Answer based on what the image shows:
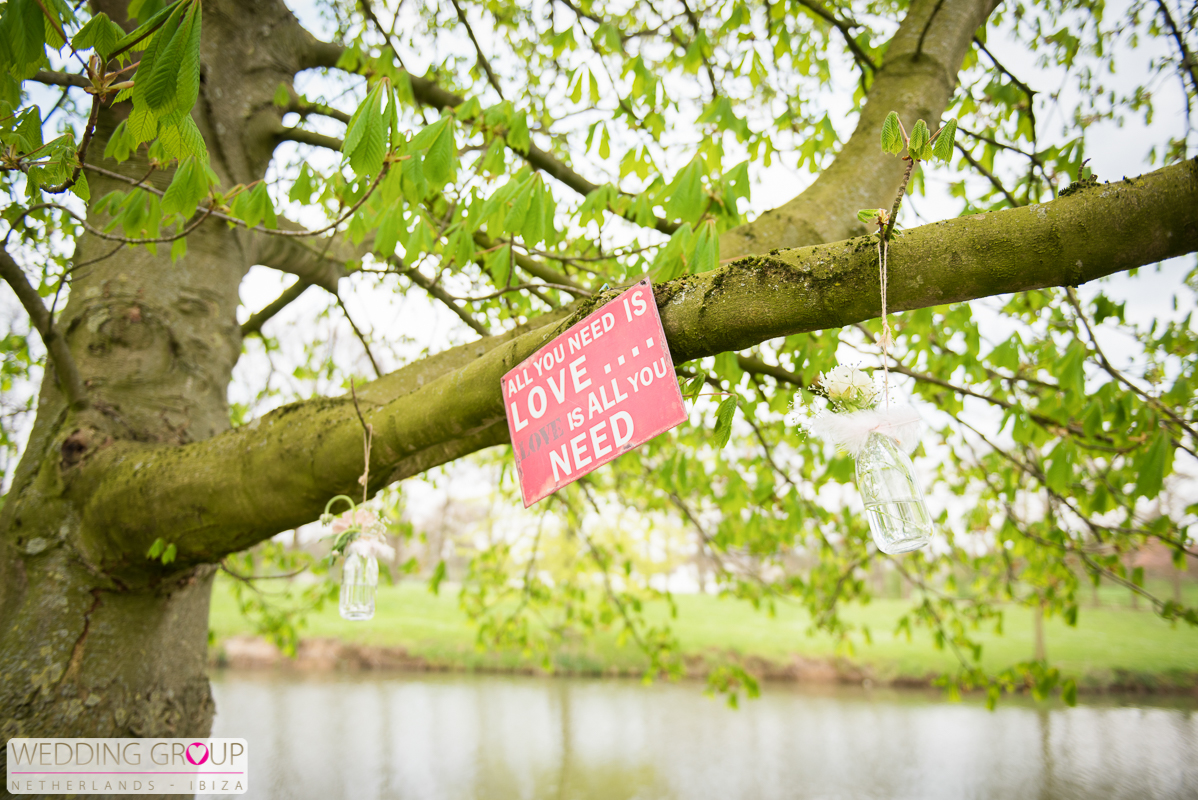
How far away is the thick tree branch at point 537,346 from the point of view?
941 mm

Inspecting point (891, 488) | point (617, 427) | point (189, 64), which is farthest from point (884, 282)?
point (189, 64)

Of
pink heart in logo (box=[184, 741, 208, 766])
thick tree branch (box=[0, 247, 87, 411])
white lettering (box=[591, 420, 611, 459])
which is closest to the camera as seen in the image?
Answer: white lettering (box=[591, 420, 611, 459])

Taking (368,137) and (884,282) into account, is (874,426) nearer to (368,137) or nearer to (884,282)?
(884,282)

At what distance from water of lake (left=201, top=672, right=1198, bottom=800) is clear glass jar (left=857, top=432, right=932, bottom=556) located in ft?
21.3

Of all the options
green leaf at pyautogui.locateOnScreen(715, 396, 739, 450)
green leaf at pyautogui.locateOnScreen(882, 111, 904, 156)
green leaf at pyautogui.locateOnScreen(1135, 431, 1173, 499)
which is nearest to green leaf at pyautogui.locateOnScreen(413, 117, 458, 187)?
green leaf at pyautogui.locateOnScreen(715, 396, 739, 450)

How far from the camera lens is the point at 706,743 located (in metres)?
7.93

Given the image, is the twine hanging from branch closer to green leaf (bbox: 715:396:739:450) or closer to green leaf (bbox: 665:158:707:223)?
green leaf (bbox: 715:396:739:450)

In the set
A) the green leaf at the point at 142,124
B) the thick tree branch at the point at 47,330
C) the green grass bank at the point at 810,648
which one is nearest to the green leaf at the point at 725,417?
the green leaf at the point at 142,124

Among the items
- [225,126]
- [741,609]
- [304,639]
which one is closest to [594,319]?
[225,126]

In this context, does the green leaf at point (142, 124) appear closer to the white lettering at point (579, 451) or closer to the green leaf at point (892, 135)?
the white lettering at point (579, 451)

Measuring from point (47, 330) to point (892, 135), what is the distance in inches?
89.7

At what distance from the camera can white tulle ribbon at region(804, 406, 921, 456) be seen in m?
1.01

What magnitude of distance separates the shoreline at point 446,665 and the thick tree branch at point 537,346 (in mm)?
10272

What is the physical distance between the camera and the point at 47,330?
71.6 inches
